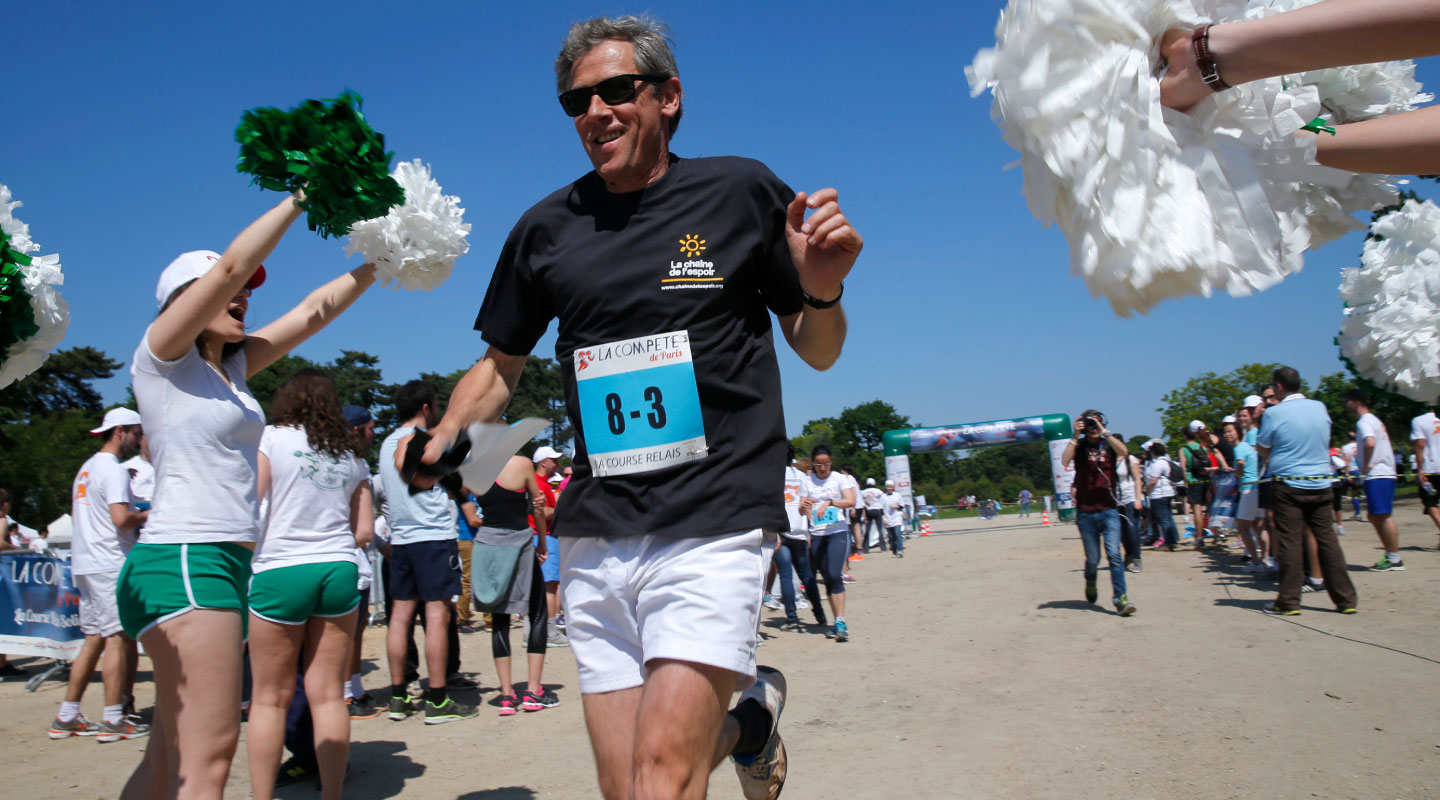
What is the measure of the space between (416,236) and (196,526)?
1.41 meters

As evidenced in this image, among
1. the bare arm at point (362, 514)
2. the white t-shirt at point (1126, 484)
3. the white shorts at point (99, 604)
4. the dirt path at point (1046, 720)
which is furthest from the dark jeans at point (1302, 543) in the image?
the white shorts at point (99, 604)

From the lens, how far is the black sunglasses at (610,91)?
2.53 meters

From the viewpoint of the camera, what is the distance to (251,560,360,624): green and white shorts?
3.85 m

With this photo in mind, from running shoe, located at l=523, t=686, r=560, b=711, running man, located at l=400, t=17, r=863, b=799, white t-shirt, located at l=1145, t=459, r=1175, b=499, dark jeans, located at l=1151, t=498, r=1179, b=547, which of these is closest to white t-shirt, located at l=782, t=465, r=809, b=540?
running shoe, located at l=523, t=686, r=560, b=711

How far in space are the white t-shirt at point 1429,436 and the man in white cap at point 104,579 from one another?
13365 millimetres

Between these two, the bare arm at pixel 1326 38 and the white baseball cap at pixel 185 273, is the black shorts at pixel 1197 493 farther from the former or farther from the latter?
the white baseball cap at pixel 185 273

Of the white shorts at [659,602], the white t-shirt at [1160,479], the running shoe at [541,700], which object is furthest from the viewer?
the white t-shirt at [1160,479]

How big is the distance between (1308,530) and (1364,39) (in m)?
8.55

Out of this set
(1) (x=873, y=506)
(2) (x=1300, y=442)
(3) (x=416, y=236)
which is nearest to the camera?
(3) (x=416, y=236)

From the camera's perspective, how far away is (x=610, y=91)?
8.32ft

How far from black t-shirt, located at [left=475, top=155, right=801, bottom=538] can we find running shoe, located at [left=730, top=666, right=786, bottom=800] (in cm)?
59

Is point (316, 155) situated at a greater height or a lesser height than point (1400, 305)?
greater

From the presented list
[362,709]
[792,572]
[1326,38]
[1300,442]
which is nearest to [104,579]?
[362,709]

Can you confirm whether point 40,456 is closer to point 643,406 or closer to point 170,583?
point 170,583
